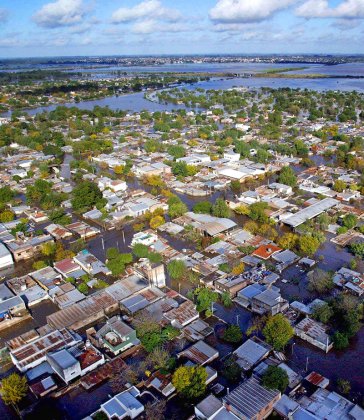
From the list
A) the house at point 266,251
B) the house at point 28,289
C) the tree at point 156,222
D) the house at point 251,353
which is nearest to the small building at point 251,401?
the house at point 251,353

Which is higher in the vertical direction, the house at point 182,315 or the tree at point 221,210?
the tree at point 221,210

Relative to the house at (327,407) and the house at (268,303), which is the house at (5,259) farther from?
the house at (327,407)

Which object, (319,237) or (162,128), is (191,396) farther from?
(162,128)

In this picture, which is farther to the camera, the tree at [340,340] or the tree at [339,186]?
the tree at [339,186]

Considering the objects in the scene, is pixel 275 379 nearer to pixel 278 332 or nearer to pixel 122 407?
pixel 278 332

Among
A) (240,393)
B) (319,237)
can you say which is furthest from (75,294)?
(319,237)

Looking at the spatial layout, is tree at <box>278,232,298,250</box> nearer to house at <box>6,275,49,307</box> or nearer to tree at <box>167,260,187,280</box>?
tree at <box>167,260,187,280</box>
